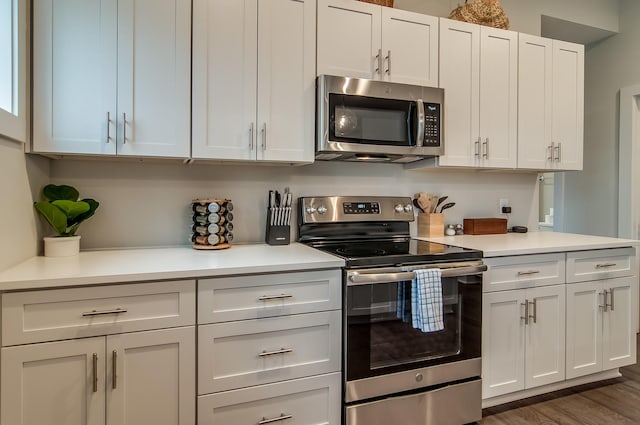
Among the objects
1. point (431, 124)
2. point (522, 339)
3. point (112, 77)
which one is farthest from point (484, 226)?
point (112, 77)

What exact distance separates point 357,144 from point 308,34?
→ 63 centimetres

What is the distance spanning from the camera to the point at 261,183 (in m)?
2.21

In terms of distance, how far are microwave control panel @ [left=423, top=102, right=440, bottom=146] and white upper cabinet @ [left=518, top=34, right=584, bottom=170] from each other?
0.74 m

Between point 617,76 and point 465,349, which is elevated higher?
point 617,76

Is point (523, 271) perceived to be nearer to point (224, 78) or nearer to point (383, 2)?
point (383, 2)

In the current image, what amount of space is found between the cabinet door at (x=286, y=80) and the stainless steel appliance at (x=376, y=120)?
0.08 m

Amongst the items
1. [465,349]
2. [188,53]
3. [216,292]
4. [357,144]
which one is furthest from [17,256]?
[465,349]

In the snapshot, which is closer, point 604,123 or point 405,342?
→ point 405,342

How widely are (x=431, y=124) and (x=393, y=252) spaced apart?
0.82m

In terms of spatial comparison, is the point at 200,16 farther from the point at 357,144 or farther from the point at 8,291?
the point at 8,291

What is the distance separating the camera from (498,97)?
2447 mm

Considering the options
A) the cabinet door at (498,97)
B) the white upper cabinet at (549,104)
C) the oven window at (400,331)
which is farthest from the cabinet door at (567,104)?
the oven window at (400,331)

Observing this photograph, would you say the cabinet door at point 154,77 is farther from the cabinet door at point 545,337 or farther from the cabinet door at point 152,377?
the cabinet door at point 545,337

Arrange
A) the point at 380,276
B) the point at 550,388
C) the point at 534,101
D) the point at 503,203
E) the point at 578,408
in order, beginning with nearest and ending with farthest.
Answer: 1. the point at 380,276
2. the point at 578,408
3. the point at 550,388
4. the point at 534,101
5. the point at 503,203
